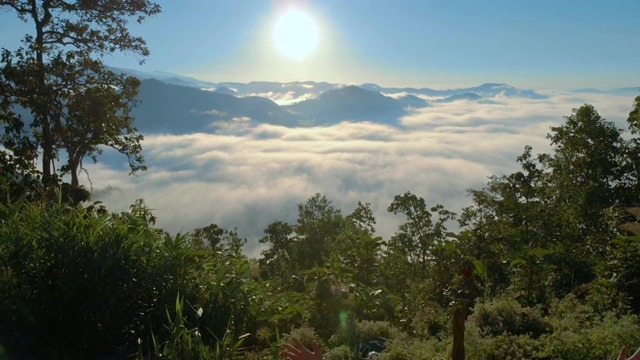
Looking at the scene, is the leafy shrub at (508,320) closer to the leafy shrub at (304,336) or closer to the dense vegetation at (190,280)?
the dense vegetation at (190,280)

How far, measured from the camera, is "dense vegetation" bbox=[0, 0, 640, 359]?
14.6ft

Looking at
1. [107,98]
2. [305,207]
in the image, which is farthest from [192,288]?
[305,207]

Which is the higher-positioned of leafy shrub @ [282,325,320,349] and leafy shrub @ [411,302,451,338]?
leafy shrub @ [282,325,320,349]

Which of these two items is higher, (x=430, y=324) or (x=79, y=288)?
(x=79, y=288)

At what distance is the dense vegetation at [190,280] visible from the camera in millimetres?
4461

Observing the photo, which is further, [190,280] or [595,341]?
[190,280]

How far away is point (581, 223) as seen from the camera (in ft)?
59.3

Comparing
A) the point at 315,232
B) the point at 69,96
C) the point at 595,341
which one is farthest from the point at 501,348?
the point at 315,232

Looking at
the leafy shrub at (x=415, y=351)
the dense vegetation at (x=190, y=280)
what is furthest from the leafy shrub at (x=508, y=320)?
the leafy shrub at (x=415, y=351)

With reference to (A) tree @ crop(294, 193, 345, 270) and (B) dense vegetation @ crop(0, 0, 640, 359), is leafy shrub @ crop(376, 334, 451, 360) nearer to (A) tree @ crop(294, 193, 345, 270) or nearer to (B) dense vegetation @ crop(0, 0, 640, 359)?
(B) dense vegetation @ crop(0, 0, 640, 359)

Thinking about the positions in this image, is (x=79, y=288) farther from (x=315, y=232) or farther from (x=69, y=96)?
(x=315, y=232)

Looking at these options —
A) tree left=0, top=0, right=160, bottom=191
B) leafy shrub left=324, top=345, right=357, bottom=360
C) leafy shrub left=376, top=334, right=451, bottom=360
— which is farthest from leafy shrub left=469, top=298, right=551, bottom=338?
tree left=0, top=0, right=160, bottom=191

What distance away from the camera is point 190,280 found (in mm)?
5227

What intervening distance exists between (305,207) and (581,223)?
19.7 metres
